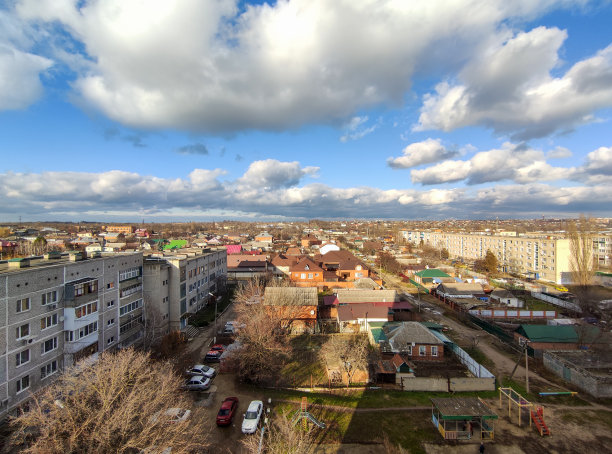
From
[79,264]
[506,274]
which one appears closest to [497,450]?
[79,264]

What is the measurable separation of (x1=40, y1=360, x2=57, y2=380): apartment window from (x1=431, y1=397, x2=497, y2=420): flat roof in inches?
1002

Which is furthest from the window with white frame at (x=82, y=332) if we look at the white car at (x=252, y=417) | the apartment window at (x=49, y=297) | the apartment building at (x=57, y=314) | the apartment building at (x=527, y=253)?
the apartment building at (x=527, y=253)

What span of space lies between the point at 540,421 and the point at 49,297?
3261 cm

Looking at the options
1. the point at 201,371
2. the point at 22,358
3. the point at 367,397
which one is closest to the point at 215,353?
the point at 201,371

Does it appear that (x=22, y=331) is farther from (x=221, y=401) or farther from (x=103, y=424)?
(x=103, y=424)

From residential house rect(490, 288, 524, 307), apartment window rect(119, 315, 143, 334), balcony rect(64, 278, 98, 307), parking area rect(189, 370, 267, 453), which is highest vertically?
balcony rect(64, 278, 98, 307)

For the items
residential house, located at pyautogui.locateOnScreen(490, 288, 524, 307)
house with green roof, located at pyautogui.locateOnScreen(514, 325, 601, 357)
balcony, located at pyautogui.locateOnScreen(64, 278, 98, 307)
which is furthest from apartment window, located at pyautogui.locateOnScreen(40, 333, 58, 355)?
residential house, located at pyautogui.locateOnScreen(490, 288, 524, 307)

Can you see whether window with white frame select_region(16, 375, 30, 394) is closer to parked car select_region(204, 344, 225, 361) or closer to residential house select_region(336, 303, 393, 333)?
parked car select_region(204, 344, 225, 361)

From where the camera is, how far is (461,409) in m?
16.8

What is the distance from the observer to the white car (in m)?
16.4

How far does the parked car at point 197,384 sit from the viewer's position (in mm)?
21094

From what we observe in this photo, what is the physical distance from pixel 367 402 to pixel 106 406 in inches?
611

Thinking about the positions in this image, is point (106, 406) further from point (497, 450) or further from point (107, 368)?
point (497, 450)

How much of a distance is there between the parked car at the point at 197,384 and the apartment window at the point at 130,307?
1053 cm
